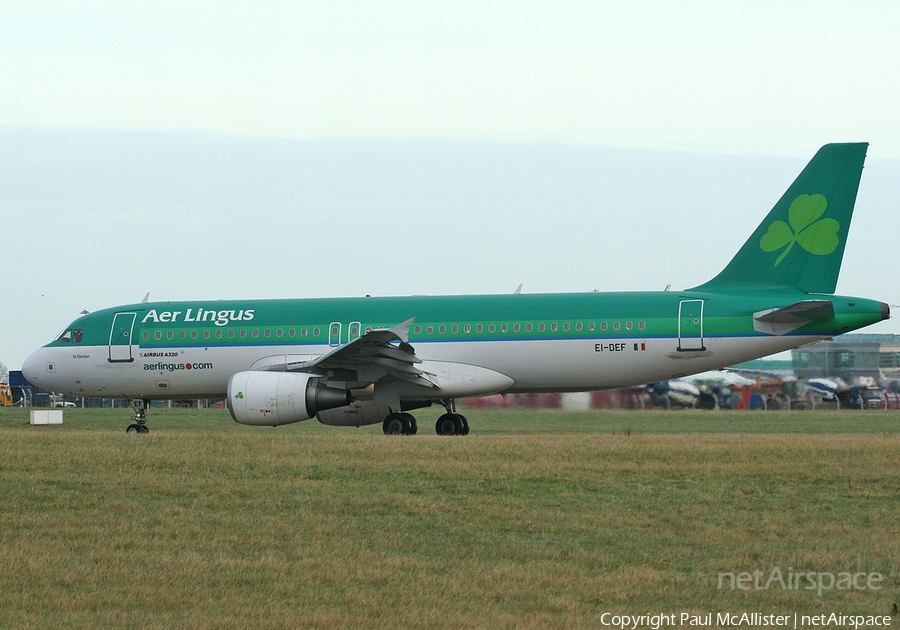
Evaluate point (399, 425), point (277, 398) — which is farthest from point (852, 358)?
point (277, 398)

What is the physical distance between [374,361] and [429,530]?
11.5m

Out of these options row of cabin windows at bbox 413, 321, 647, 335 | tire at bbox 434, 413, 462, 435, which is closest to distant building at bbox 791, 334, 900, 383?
row of cabin windows at bbox 413, 321, 647, 335

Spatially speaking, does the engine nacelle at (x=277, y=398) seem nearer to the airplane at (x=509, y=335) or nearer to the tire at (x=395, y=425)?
the airplane at (x=509, y=335)

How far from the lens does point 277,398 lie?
21172 millimetres

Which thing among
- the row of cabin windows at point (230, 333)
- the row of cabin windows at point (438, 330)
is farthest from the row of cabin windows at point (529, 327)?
the row of cabin windows at point (230, 333)

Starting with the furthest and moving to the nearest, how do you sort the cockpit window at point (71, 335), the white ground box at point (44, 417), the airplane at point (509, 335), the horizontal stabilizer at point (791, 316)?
the white ground box at point (44, 417) → the cockpit window at point (71, 335) → the airplane at point (509, 335) → the horizontal stabilizer at point (791, 316)

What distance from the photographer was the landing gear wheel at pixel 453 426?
23516 mm

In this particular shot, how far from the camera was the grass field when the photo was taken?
783 centimetres

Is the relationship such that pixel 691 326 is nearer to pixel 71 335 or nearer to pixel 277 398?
pixel 277 398

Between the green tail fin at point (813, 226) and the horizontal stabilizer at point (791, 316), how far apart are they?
0.93 meters

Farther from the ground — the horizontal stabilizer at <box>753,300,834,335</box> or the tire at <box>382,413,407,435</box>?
the horizontal stabilizer at <box>753,300,834,335</box>

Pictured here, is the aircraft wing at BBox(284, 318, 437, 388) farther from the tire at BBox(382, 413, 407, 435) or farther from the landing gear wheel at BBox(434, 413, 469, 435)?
the landing gear wheel at BBox(434, 413, 469, 435)

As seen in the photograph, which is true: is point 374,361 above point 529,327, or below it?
below

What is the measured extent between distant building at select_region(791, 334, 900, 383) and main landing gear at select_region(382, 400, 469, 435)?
51.9 feet
